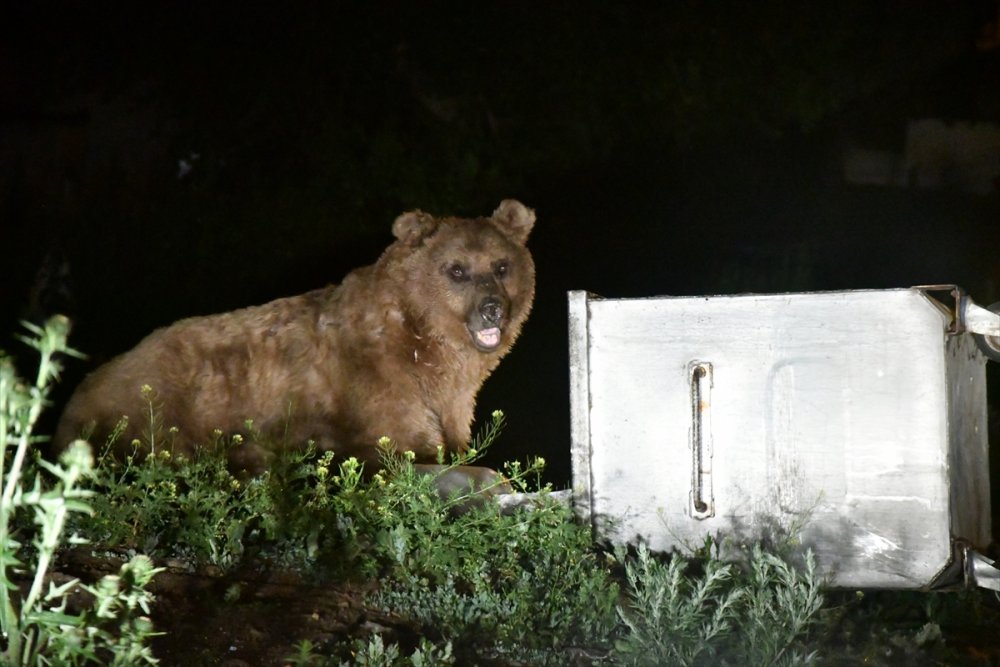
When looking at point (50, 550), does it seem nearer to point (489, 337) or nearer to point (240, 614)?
point (240, 614)

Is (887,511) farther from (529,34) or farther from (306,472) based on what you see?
(529,34)

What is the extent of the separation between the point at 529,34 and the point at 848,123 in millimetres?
3228

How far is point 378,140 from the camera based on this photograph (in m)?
9.33

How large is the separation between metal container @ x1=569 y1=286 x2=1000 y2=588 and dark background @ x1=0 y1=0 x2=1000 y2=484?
4.56 meters

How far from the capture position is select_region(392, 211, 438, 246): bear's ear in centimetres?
630

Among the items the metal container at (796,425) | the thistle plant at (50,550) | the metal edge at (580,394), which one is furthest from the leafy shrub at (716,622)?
the thistle plant at (50,550)

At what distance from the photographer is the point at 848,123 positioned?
1059cm

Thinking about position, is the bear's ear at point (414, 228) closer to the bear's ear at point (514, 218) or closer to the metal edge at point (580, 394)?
the bear's ear at point (514, 218)

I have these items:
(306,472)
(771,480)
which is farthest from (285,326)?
(771,480)

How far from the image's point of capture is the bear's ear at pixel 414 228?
6305 mm

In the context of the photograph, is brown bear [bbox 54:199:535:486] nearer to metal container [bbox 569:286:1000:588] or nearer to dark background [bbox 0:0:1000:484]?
metal container [bbox 569:286:1000:588]

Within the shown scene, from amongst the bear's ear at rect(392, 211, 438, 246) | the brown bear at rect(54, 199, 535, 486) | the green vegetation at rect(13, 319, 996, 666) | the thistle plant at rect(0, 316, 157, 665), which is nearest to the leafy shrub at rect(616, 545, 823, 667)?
the green vegetation at rect(13, 319, 996, 666)

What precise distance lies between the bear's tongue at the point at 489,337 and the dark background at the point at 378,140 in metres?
3.24

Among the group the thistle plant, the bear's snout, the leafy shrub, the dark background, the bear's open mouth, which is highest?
the dark background
